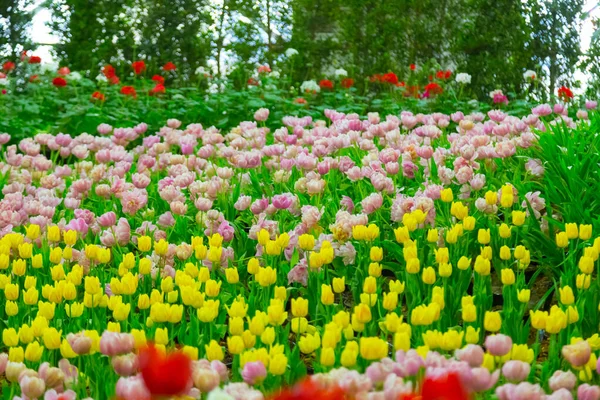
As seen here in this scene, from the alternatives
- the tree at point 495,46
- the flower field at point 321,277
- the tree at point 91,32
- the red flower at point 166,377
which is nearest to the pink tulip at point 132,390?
the flower field at point 321,277

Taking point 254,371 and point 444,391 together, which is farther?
point 254,371

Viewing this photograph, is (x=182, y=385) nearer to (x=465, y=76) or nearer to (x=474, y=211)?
(x=474, y=211)

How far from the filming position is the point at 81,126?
7.73m

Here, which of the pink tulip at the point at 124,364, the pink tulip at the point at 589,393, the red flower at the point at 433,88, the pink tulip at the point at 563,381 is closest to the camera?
the pink tulip at the point at 589,393

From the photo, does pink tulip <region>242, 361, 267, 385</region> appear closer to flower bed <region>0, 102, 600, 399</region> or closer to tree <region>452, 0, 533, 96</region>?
flower bed <region>0, 102, 600, 399</region>

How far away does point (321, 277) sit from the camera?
3070mm

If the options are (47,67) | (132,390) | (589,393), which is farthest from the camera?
(47,67)

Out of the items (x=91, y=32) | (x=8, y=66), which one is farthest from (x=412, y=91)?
(x=91, y=32)

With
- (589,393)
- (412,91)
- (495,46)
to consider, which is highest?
(495,46)

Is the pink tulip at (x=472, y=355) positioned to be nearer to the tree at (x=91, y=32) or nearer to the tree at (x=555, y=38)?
the tree at (x=555, y=38)

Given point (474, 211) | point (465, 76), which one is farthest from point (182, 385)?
point (465, 76)

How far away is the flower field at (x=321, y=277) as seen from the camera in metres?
1.92

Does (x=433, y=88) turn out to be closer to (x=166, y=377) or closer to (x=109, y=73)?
(x=109, y=73)

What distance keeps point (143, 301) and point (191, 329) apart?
18 centimetres
